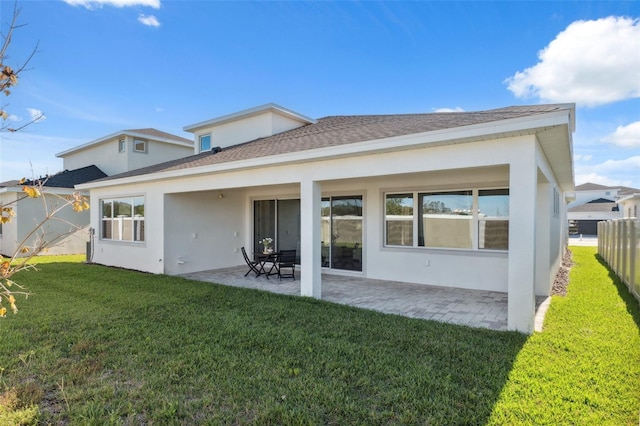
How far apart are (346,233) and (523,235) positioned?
19.4 ft

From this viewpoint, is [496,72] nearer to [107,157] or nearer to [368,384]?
[368,384]

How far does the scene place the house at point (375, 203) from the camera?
17.7ft

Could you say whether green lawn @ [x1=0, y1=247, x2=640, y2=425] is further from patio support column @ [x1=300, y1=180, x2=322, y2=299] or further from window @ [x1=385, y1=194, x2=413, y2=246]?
window @ [x1=385, y1=194, x2=413, y2=246]

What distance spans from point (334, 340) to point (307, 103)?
1747cm

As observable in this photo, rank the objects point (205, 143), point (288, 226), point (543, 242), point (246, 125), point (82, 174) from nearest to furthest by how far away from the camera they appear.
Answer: point (543, 242) < point (288, 226) < point (246, 125) < point (205, 143) < point (82, 174)

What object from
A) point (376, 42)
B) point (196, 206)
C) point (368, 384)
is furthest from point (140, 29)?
point (368, 384)

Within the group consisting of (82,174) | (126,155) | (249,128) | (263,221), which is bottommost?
(263,221)

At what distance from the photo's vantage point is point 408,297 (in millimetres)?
7754

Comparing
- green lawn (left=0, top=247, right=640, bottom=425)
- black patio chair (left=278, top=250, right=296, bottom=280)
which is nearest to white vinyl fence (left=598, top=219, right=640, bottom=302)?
green lawn (left=0, top=247, right=640, bottom=425)

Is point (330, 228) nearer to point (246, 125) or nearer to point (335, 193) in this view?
point (335, 193)

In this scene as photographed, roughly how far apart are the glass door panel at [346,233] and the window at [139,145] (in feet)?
44.3

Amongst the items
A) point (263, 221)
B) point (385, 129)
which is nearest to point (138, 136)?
point (263, 221)

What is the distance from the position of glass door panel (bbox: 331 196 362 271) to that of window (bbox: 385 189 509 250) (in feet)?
3.08

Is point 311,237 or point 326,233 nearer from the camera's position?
point 311,237
